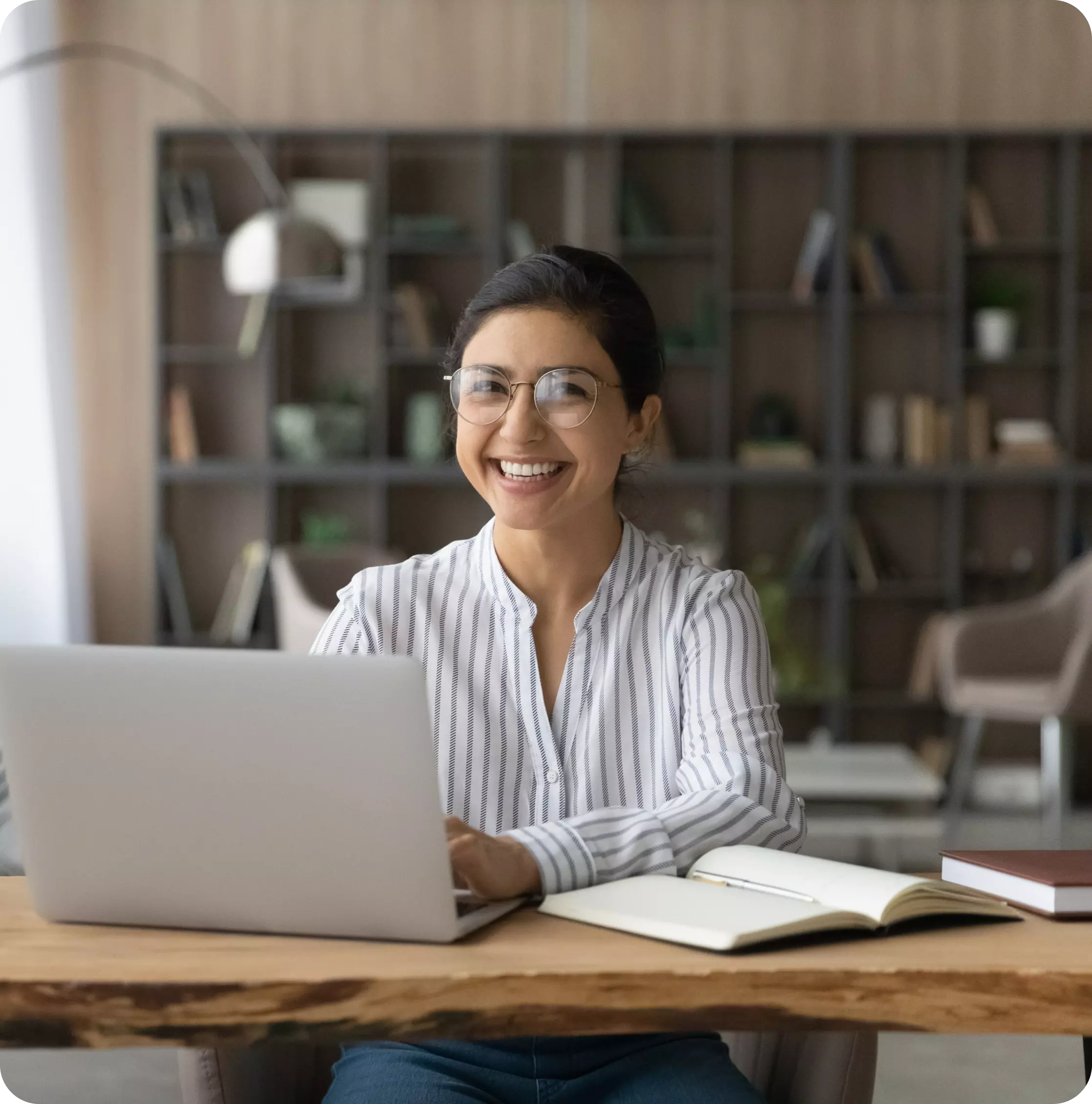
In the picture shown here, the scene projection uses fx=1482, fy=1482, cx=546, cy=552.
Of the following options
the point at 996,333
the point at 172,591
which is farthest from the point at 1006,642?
the point at 172,591

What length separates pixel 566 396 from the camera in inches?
61.1

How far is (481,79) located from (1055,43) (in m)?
2.27

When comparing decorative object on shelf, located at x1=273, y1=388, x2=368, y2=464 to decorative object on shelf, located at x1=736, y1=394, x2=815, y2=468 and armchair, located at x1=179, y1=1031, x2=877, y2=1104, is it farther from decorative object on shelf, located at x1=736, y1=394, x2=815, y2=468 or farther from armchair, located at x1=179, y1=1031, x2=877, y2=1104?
armchair, located at x1=179, y1=1031, x2=877, y2=1104

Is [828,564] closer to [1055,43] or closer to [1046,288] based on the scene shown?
[1046,288]

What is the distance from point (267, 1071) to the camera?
1.32 metres

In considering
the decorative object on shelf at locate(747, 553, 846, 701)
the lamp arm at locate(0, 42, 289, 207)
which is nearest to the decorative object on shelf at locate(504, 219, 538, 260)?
the lamp arm at locate(0, 42, 289, 207)

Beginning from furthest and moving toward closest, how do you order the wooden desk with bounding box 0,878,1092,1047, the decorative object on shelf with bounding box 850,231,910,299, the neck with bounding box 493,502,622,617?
the decorative object on shelf with bounding box 850,231,910,299 → the neck with bounding box 493,502,622,617 → the wooden desk with bounding box 0,878,1092,1047

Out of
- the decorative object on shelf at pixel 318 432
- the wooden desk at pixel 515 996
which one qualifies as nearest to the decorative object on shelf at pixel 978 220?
the decorative object on shelf at pixel 318 432

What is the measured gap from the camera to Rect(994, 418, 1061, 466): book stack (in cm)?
564

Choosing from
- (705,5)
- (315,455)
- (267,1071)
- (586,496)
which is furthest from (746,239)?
(267,1071)

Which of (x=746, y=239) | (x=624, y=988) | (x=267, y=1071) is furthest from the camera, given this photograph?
(x=746, y=239)

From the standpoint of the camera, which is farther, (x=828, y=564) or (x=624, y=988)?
(x=828, y=564)

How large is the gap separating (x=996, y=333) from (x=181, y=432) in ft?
10.3

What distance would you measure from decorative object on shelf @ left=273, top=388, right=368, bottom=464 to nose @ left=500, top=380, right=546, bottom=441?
13.9 feet
